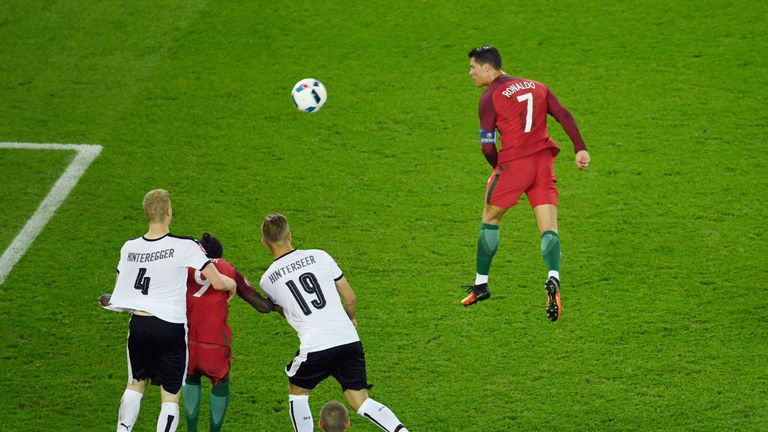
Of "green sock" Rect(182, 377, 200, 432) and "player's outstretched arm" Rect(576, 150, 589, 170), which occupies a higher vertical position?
"player's outstretched arm" Rect(576, 150, 589, 170)

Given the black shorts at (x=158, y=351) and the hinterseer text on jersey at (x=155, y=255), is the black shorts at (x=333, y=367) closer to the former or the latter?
the black shorts at (x=158, y=351)

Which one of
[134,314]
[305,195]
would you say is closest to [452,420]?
[134,314]

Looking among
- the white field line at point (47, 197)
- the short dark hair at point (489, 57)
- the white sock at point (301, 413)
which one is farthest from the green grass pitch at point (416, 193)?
the short dark hair at point (489, 57)

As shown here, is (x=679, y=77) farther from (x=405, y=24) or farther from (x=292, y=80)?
(x=292, y=80)

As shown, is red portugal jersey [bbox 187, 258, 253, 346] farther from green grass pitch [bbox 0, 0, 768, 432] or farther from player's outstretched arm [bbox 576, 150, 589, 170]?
player's outstretched arm [bbox 576, 150, 589, 170]

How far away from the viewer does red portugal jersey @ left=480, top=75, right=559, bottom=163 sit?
7824 mm

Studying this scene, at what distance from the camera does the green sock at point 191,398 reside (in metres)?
7.98

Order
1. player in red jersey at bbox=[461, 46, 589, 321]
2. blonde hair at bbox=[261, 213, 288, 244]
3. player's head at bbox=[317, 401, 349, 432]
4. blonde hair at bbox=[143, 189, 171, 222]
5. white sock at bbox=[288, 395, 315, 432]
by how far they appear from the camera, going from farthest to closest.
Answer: player in red jersey at bbox=[461, 46, 589, 321]
white sock at bbox=[288, 395, 315, 432]
blonde hair at bbox=[261, 213, 288, 244]
blonde hair at bbox=[143, 189, 171, 222]
player's head at bbox=[317, 401, 349, 432]

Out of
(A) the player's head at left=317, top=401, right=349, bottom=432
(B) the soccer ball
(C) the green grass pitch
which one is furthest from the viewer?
(B) the soccer ball

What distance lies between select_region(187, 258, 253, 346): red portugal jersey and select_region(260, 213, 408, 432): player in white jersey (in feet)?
1.11

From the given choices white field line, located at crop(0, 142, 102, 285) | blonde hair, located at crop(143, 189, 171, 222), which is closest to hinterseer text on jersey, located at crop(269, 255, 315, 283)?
blonde hair, located at crop(143, 189, 171, 222)

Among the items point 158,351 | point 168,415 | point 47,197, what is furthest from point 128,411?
point 47,197

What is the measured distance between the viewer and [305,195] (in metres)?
11.6

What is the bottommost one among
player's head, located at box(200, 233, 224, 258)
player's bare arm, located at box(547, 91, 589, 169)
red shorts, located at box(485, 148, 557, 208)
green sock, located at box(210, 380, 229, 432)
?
green sock, located at box(210, 380, 229, 432)
